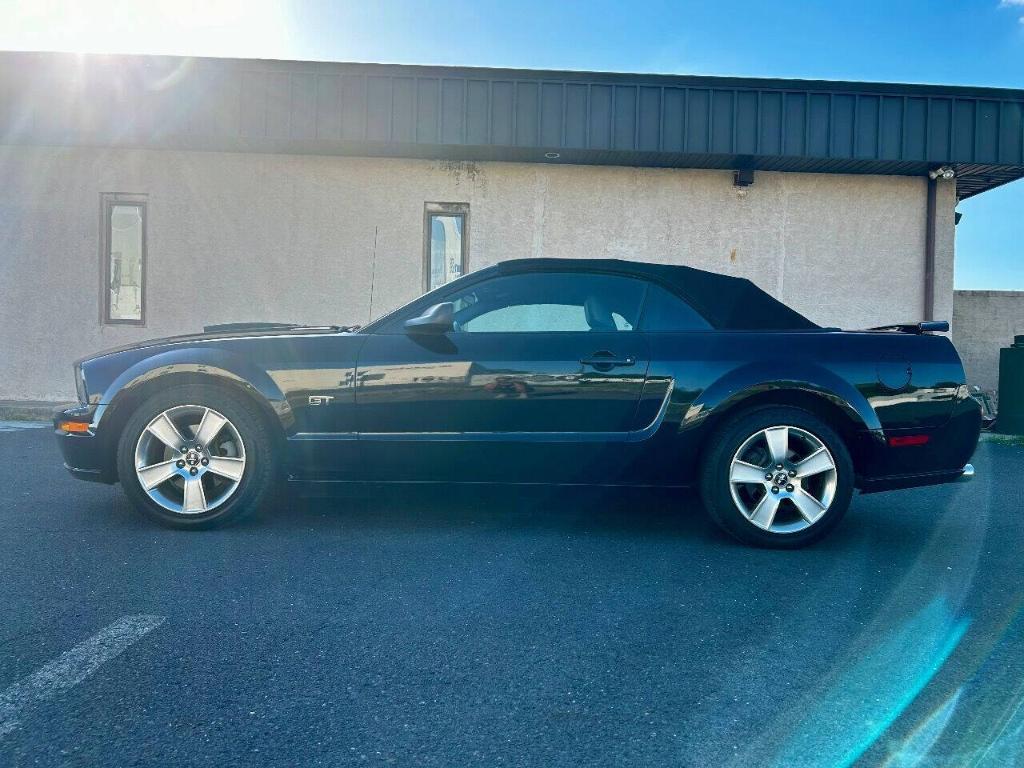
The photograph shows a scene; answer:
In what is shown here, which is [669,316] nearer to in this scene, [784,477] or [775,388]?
[775,388]

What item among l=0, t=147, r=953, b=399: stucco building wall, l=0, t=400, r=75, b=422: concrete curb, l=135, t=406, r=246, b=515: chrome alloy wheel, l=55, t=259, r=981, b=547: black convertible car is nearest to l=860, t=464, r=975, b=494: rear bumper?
l=55, t=259, r=981, b=547: black convertible car

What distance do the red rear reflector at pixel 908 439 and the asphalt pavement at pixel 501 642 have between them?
0.53 meters

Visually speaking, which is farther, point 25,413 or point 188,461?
point 25,413

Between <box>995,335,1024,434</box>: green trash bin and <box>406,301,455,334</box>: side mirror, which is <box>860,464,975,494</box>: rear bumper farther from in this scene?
<box>995,335,1024,434</box>: green trash bin

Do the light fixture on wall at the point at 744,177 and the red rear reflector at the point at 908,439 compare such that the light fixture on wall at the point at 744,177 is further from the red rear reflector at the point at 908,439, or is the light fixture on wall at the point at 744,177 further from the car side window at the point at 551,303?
the red rear reflector at the point at 908,439

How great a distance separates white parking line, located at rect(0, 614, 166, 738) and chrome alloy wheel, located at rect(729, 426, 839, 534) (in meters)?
2.62

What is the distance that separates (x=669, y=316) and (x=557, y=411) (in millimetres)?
761

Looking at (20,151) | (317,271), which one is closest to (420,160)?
(317,271)

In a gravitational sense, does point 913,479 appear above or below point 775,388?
below

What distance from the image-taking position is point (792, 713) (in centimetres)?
230

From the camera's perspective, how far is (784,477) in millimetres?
4059

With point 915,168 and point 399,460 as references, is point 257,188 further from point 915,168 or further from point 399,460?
point 915,168

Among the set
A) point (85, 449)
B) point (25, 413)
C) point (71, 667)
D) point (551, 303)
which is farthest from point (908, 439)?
point (25, 413)

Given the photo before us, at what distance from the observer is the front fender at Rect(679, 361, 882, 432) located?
4.05m
